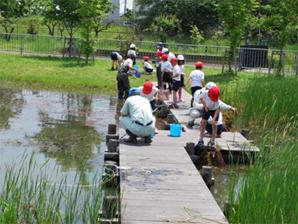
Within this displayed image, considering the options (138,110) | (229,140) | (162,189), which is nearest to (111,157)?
(138,110)

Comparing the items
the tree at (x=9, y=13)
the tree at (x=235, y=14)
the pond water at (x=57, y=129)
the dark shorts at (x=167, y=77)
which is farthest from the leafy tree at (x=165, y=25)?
the dark shorts at (x=167, y=77)

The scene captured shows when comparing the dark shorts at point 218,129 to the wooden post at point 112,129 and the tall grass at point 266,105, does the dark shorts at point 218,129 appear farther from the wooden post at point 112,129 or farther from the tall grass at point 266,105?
the wooden post at point 112,129

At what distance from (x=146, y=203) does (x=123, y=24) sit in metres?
43.5

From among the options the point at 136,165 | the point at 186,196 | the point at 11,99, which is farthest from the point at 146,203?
the point at 11,99

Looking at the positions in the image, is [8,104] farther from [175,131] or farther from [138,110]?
[138,110]

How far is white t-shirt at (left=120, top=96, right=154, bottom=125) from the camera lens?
11.8 m

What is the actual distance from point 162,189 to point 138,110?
2.97 m

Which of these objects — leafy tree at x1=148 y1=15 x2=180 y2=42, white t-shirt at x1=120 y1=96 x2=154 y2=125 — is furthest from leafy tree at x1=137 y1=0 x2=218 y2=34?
white t-shirt at x1=120 y1=96 x2=154 y2=125

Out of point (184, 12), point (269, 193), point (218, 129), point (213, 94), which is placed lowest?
point (218, 129)

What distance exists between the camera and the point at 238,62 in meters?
29.0

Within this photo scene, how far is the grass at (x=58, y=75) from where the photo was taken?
23578 mm

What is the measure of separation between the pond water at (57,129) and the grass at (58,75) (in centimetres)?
165

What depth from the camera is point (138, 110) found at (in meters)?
11.8

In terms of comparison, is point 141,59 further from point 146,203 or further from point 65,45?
point 146,203
